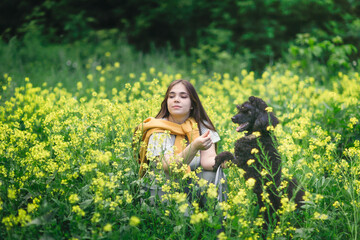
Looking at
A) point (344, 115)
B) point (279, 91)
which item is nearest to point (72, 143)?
point (344, 115)

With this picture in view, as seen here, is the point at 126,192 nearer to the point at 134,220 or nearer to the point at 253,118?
the point at 134,220

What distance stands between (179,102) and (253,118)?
748 millimetres

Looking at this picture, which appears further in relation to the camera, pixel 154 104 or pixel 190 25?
pixel 190 25

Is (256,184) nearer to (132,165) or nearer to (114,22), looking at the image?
(132,165)

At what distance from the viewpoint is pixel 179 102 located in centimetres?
324

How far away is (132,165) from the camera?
3.16m

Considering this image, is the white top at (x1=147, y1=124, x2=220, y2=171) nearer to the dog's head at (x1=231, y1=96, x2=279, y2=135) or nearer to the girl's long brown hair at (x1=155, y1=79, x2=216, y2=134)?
the girl's long brown hair at (x1=155, y1=79, x2=216, y2=134)

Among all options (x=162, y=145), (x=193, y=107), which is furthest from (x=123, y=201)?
(x=193, y=107)

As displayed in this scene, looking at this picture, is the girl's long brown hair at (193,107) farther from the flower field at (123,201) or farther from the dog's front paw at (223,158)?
the dog's front paw at (223,158)

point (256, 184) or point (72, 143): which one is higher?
point (72, 143)

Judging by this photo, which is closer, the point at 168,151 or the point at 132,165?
the point at 168,151

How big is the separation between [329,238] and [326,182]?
27.3 inches

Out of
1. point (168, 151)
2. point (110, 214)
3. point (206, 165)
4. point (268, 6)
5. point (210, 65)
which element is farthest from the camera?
point (268, 6)

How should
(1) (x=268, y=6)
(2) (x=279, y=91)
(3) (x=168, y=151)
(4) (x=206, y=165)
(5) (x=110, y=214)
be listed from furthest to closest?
(1) (x=268, y=6) → (2) (x=279, y=91) → (4) (x=206, y=165) → (3) (x=168, y=151) → (5) (x=110, y=214)
